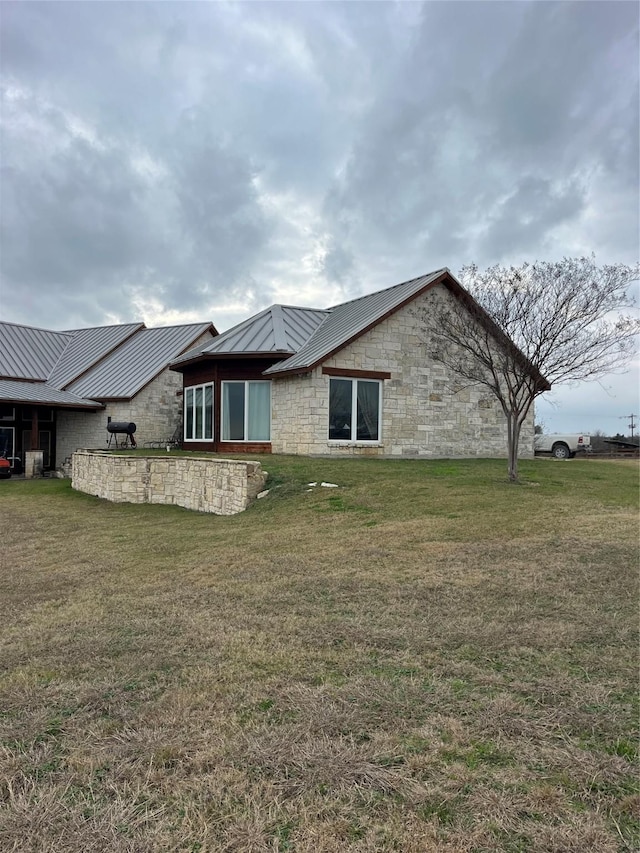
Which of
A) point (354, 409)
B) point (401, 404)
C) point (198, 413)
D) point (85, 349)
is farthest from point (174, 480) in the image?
point (85, 349)

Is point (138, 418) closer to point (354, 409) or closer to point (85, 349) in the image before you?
point (85, 349)

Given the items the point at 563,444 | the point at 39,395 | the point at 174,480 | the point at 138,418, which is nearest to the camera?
the point at 174,480

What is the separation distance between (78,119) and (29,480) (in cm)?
1316

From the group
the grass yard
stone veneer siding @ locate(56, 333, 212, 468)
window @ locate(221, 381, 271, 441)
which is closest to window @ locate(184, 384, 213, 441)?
window @ locate(221, 381, 271, 441)

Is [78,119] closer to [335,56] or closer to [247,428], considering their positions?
[335,56]

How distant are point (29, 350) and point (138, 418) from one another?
926 centimetres

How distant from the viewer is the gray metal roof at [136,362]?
26.1 meters

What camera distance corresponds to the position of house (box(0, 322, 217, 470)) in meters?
25.2

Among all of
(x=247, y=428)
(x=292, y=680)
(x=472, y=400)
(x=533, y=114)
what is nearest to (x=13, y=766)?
Result: (x=292, y=680)

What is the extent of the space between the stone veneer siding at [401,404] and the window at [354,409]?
0.77 ft

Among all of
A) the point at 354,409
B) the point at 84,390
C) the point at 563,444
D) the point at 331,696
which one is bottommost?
the point at 331,696

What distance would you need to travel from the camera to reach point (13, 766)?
115 inches

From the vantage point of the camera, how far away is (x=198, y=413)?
2084 cm

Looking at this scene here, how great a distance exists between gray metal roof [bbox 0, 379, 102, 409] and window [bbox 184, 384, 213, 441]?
19.9ft
